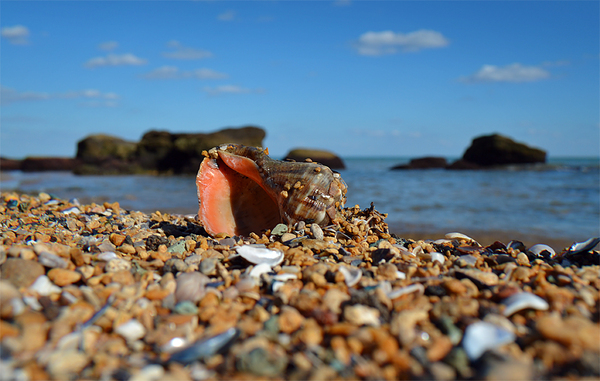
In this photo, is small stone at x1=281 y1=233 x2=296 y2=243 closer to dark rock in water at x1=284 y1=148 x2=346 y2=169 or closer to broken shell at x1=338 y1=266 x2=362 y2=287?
broken shell at x1=338 y1=266 x2=362 y2=287

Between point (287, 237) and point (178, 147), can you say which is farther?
point (178, 147)

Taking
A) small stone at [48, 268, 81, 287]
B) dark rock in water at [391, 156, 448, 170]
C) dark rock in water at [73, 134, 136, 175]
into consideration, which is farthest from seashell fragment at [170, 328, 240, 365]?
dark rock in water at [391, 156, 448, 170]

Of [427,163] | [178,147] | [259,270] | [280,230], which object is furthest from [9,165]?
[259,270]

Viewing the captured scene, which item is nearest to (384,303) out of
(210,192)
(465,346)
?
(465,346)

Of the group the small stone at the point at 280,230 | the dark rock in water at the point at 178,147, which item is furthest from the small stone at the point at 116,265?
the dark rock in water at the point at 178,147

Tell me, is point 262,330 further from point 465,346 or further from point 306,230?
point 306,230

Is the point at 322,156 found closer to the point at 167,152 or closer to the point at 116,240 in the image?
the point at 167,152

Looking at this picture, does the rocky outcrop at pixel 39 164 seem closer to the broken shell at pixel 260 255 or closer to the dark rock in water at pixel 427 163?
the dark rock in water at pixel 427 163
